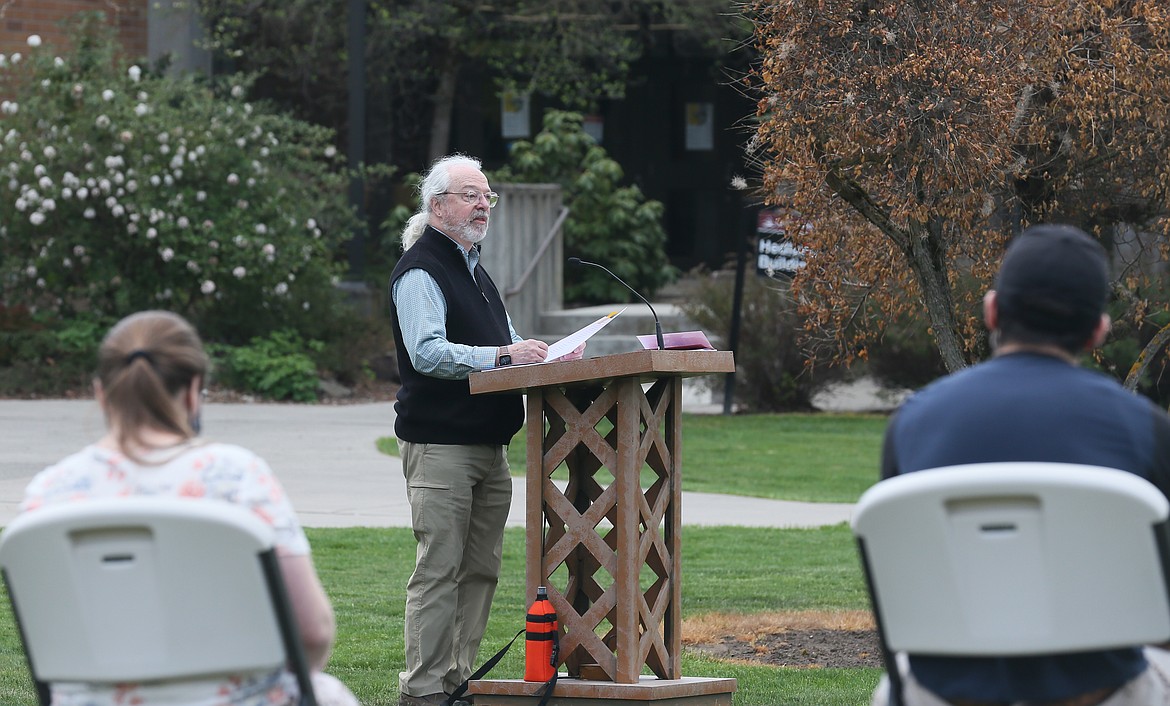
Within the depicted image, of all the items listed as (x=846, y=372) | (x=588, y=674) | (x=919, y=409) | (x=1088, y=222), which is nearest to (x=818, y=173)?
(x=1088, y=222)

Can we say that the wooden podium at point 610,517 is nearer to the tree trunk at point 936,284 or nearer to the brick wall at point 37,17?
the tree trunk at point 936,284

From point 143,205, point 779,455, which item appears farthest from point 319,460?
point 143,205

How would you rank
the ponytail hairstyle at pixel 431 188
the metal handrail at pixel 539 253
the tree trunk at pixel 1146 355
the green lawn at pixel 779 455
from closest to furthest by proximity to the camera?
the ponytail hairstyle at pixel 431 188
the tree trunk at pixel 1146 355
the green lawn at pixel 779 455
the metal handrail at pixel 539 253

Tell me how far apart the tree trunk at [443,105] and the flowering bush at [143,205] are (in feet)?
16.5

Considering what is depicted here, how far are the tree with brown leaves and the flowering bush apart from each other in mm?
10541

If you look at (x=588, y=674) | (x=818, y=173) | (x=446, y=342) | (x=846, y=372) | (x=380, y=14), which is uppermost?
(x=380, y=14)

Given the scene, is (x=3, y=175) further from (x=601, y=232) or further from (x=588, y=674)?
(x=588, y=674)

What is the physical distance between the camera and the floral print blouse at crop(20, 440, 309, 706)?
2840 mm

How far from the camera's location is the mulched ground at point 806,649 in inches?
254

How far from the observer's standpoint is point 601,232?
21.3m

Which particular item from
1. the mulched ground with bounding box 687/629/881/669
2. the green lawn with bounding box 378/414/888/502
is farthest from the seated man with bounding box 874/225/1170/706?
the green lawn with bounding box 378/414/888/502

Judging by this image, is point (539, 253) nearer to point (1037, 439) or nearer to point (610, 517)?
point (610, 517)

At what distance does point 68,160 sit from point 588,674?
1258 cm

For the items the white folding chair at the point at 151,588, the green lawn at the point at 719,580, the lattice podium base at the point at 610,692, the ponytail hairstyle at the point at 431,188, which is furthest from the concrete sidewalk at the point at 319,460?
the white folding chair at the point at 151,588
